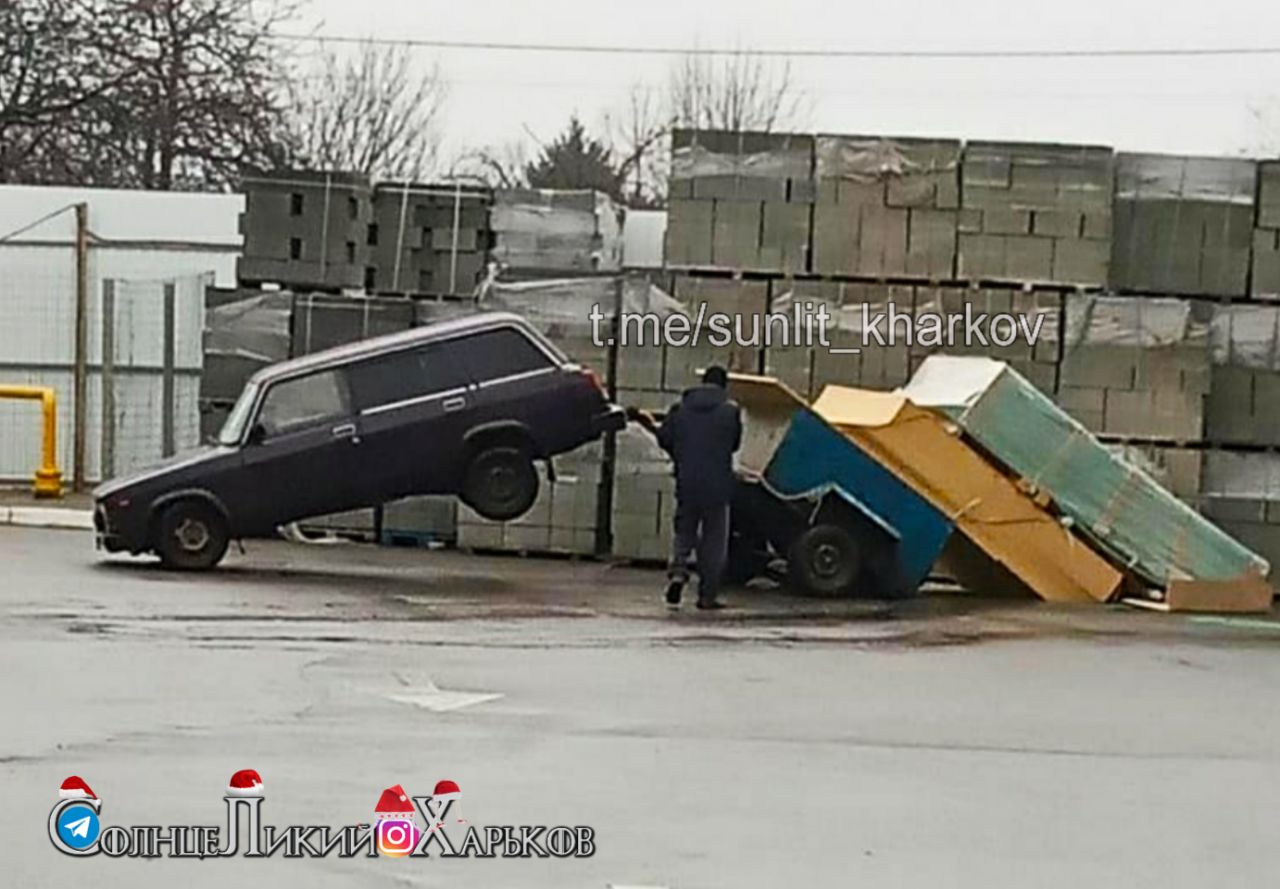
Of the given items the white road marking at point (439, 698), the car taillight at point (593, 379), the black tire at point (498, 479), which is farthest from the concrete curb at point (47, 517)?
the white road marking at point (439, 698)

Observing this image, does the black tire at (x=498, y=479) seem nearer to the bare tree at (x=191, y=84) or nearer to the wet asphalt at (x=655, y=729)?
the wet asphalt at (x=655, y=729)

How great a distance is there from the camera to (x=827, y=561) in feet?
57.8

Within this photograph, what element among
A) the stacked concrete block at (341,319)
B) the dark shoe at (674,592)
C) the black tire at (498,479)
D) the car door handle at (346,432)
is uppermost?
the stacked concrete block at (341,319)

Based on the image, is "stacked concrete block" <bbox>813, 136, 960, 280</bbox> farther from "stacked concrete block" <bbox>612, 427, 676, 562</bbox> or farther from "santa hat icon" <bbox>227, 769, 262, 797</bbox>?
"santa hat icon" <bbox>227, 769, 262, 797</bbox>

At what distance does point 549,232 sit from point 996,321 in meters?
4.38

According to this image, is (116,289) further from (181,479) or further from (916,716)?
(916,716)

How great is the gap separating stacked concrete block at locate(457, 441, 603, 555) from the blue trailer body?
319cm

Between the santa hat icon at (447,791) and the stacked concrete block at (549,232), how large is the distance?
12060mm

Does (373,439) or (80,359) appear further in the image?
(80,359)

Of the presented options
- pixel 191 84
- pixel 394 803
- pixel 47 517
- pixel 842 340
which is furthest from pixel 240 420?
pixel 191 84

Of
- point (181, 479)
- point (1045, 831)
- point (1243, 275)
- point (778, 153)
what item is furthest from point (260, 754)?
point (1243, 275)

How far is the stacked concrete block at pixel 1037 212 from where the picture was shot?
19922mm

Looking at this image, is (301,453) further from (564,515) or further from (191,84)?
(191,84)

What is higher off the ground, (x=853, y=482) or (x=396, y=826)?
(x=853, y=482)
